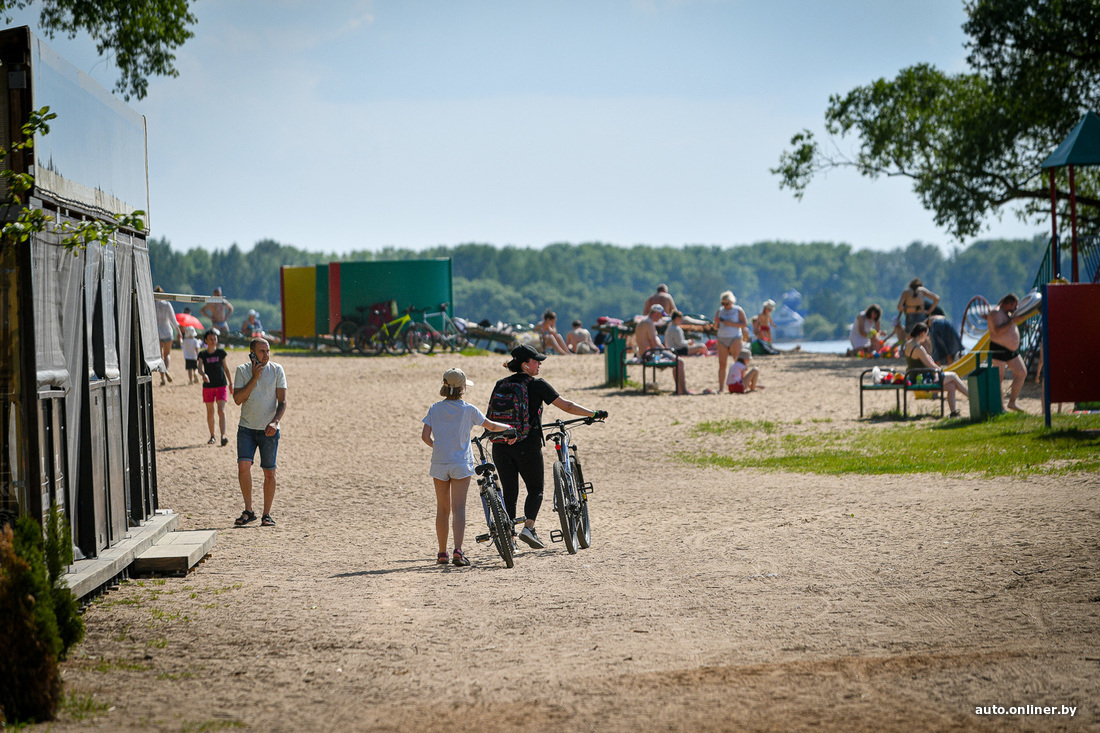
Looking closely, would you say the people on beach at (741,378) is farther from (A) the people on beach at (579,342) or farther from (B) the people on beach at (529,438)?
(A) the people on beach at (579,342)

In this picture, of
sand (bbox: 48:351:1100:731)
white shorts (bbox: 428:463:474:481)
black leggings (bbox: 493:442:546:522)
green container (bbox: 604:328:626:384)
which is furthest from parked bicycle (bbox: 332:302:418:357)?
white shorts (bbox: 428:463:474:481)

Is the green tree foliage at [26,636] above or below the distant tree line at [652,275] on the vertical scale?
below

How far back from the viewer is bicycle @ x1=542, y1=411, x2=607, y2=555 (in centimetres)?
718

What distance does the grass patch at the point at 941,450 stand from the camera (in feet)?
32.3

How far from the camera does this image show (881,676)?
4.34 metres

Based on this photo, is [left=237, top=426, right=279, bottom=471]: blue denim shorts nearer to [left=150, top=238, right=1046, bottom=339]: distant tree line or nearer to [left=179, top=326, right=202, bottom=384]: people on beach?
[left=179, top=326, right=202, bottom=384]: people on beach

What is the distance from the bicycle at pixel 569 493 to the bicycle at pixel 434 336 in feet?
62.1

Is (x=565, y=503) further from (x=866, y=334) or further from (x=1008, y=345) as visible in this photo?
(x=866, y=334)

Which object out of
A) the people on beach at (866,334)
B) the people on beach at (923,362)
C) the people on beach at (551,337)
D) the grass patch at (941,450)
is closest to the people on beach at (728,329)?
the people on beach at (923,362)

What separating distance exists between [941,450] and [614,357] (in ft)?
26.3

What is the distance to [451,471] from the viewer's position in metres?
6.95

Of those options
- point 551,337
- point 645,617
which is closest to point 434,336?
point 551,337

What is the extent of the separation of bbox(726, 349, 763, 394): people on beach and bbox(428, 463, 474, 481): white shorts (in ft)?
36.9

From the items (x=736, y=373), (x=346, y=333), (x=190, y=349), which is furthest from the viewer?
(x=346, y=333)
